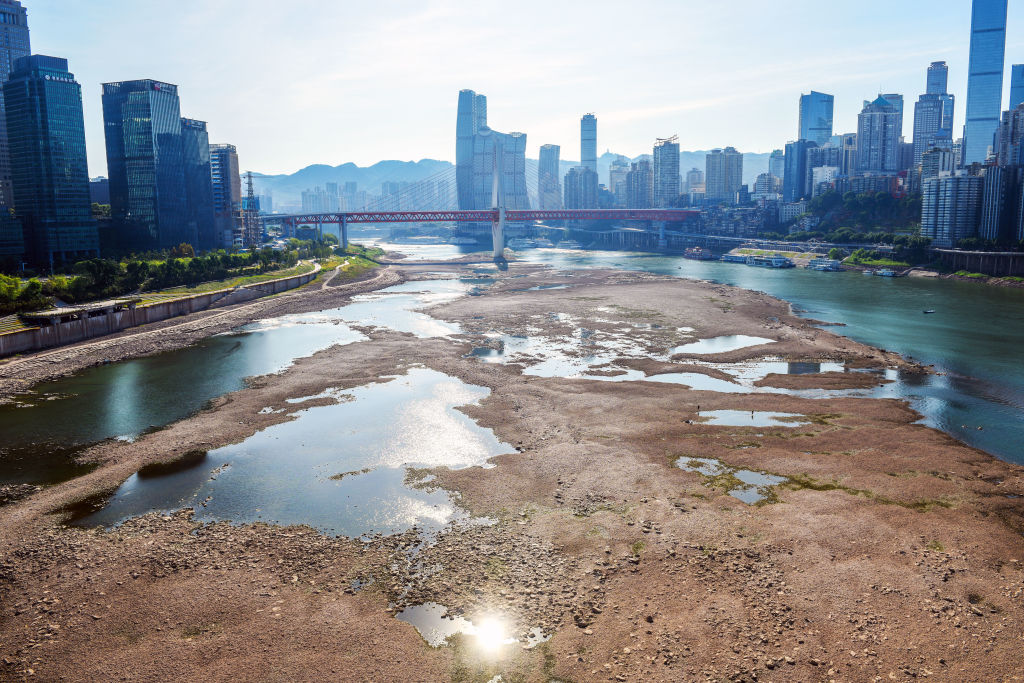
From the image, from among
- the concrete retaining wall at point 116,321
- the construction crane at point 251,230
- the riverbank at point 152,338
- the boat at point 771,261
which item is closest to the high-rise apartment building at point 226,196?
the construction crane at point 251,230

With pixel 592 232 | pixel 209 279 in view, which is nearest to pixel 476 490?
pixel 209 279

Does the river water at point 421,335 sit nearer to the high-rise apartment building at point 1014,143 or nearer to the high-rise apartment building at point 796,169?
the high-rise apartment building at point 1014,143

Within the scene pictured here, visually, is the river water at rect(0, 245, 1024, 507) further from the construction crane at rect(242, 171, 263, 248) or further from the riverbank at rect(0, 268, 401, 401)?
the construction crane at rect(242, 171, 263, 248)

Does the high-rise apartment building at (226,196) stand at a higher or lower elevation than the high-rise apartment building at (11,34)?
lower

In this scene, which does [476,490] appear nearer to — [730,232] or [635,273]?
[635,273]

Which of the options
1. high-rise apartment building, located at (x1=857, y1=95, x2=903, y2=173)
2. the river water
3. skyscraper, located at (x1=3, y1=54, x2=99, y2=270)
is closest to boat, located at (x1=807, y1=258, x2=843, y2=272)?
the river water

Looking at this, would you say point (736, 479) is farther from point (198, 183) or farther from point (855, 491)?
point (198, 183)

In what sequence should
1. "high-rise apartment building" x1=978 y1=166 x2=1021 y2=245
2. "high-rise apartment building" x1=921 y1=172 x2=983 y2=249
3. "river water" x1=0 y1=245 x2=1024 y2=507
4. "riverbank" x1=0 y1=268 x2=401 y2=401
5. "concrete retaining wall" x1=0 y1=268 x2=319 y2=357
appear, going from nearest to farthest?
"river water" x1=0 y1=245 x2=1024 y2=507, "riverbank" x1=0 y1=268 x2=401 y2=401, "concrete retaining wall" x1=0 y1=268 x2=319 y2=357, "high-rise apartment building" x1=978 y1=166 x2=1021 y2=245, "high-rise apartment building" x1=921 y1=172 x2=983 y2=249
